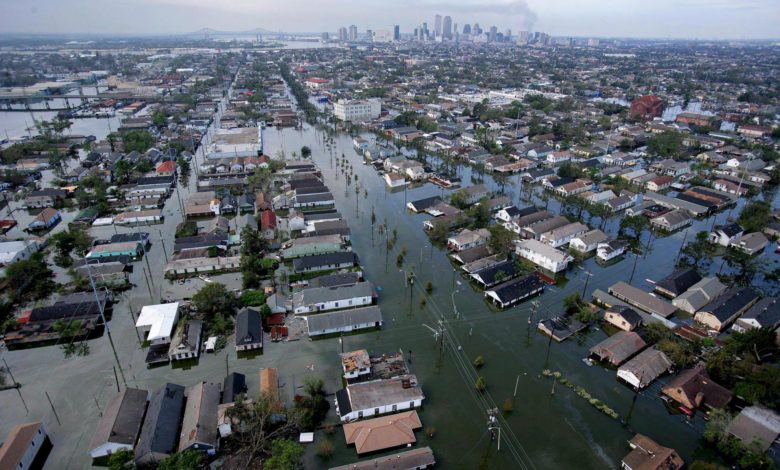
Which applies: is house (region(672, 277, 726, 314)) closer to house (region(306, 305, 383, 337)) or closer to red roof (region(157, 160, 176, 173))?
house (region(306, 305, 383, 337))

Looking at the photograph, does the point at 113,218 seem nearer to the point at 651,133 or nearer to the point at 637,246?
the point at 637,246

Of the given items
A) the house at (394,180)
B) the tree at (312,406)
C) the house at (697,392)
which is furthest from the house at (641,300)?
the house at (394,180)

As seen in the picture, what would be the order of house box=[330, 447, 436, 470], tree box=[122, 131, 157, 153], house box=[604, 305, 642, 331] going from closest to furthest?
1. house box=[330, 447, 436, 470]
2. house box=[604, 305, 642, 331]
3. tree box=[122, 131, 157, 153]

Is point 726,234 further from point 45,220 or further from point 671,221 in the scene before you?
point 45,220

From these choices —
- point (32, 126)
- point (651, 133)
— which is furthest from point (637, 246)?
point (32, 126)

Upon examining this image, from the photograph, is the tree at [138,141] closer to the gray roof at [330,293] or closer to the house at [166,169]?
the house at [166,169]

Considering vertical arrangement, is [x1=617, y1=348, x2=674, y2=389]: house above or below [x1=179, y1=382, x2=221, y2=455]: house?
below

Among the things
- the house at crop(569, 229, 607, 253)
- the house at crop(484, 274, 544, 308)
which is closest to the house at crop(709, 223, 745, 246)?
the house at crop(569, 229, 607, 253)
